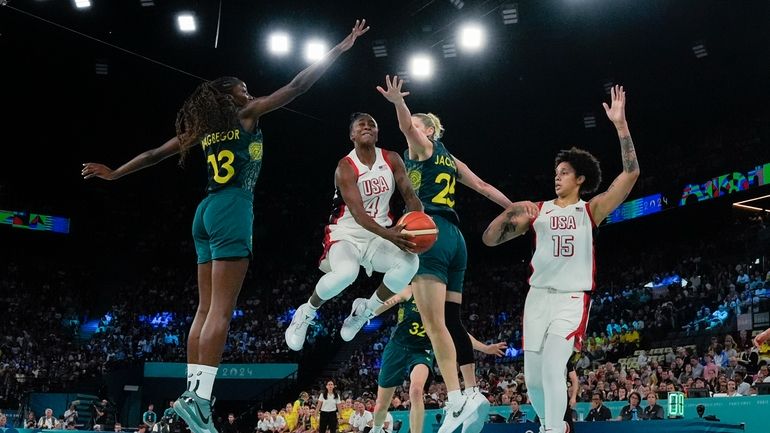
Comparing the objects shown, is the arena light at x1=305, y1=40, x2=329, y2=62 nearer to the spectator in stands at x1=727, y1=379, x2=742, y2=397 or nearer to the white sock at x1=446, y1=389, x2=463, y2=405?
the spectator in stands at x1=727, y1=379, x2=742, y2=397

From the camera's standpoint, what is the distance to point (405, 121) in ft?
22.4

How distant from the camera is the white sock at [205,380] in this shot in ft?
16.6

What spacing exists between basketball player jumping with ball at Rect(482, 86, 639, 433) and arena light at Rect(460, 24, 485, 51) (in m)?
13.7

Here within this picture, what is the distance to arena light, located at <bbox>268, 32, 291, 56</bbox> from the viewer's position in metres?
20.8

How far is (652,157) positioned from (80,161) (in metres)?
25.1

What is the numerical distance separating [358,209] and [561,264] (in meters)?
1.64

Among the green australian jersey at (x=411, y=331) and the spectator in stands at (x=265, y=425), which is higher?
the green australian jersey at (x=411, y=331)

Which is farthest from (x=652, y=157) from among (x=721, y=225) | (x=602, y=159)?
(x=721, y=225)

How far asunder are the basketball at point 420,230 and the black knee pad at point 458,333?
1.27m

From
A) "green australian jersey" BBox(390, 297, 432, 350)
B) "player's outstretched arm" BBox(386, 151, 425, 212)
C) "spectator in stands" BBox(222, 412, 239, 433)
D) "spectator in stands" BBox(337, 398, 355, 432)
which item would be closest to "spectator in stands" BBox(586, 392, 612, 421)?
"green australian jersey" BBox(390, 297, 432, 350)

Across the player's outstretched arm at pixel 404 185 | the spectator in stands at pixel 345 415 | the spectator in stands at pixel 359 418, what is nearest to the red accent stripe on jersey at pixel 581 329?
the player's outstretched arm at pixel 404 185

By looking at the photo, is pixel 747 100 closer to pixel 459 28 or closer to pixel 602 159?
pixel 602 159

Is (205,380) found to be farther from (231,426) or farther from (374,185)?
(231,426)

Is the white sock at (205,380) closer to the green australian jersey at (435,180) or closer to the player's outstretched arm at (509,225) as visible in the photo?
the player's outstretched arm at (509,225)
